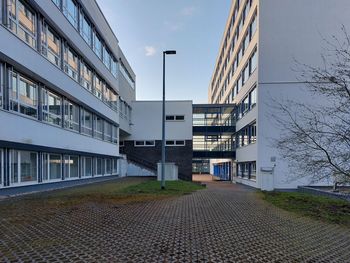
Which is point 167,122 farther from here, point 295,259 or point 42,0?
point 295,259

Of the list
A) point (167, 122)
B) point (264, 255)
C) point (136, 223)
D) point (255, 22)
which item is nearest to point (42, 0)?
point (136, 223)

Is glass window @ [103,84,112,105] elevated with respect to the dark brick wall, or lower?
elevated

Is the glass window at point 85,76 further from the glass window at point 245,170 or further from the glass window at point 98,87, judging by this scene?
the glass window at point 245,170

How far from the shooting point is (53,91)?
1636 centimetres

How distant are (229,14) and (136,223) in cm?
3703

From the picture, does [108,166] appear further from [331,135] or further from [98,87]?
[331,135]

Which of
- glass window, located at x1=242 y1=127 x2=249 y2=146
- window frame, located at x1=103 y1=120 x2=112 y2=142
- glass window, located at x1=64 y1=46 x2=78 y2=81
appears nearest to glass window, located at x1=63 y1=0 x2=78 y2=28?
glass window, located at x1=64 y1=46 x2=78 y2=81

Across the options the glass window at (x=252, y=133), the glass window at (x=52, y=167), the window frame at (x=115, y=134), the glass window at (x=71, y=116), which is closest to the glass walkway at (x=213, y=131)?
the glass window at (x=252, y=133)

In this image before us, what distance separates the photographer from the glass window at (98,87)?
78.5ft

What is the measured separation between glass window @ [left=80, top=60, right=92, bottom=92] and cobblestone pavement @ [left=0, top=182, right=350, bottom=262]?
45.3 feet

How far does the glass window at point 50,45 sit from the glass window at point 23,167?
17.9 feet

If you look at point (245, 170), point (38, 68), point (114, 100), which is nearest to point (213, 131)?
point (245, 170)

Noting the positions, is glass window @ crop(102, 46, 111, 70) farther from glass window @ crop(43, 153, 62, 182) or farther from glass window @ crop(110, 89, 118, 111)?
glass window @ crop(43, 153, 62, 182)

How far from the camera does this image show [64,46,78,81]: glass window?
1793cm
